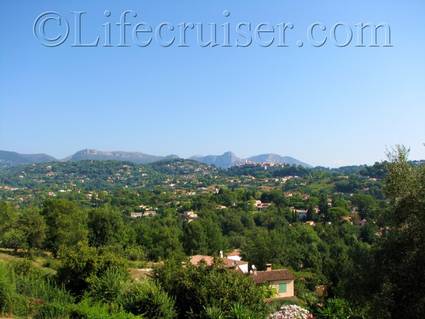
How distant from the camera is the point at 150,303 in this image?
14.4 metres

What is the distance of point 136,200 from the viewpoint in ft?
362

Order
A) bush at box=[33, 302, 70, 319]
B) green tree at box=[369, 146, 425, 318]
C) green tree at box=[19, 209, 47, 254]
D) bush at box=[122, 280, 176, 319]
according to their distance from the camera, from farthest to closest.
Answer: green tree at box=[19, 209, 47, 254] → bush at box=[122, 280, 176, 319] → bush at box=[33, 302, 70, 319] → green tree at box=[369, 146, 425, 318]

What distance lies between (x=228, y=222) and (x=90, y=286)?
57.0 m

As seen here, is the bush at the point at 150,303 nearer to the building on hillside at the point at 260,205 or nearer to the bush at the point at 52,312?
the bush at the point at 52,312

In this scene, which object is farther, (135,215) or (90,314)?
(135,215)

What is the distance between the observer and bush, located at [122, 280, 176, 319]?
563 inches

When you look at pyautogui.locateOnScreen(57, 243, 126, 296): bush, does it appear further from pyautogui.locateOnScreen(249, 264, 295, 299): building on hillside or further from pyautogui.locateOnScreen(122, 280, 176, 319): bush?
pyautogui.locateOnScreen(249, 264, 295, 299): building on hillside

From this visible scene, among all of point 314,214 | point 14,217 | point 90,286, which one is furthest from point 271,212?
point 90,286

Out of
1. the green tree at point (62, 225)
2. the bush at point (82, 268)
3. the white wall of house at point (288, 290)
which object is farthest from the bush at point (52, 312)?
the white wall of house at point (288, 290)

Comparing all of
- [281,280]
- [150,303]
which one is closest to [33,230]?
[281,280]

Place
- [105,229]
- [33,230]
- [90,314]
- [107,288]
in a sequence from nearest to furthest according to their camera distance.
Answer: [90,314], [107,288], [33,230], [105,229]

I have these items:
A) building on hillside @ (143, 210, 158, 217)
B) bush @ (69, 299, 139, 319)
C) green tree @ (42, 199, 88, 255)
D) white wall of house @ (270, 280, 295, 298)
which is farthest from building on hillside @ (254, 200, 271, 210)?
bush @ (69, 299, 139, 319)

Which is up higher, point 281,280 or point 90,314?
point 90,314

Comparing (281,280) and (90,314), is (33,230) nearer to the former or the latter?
(281,280)
